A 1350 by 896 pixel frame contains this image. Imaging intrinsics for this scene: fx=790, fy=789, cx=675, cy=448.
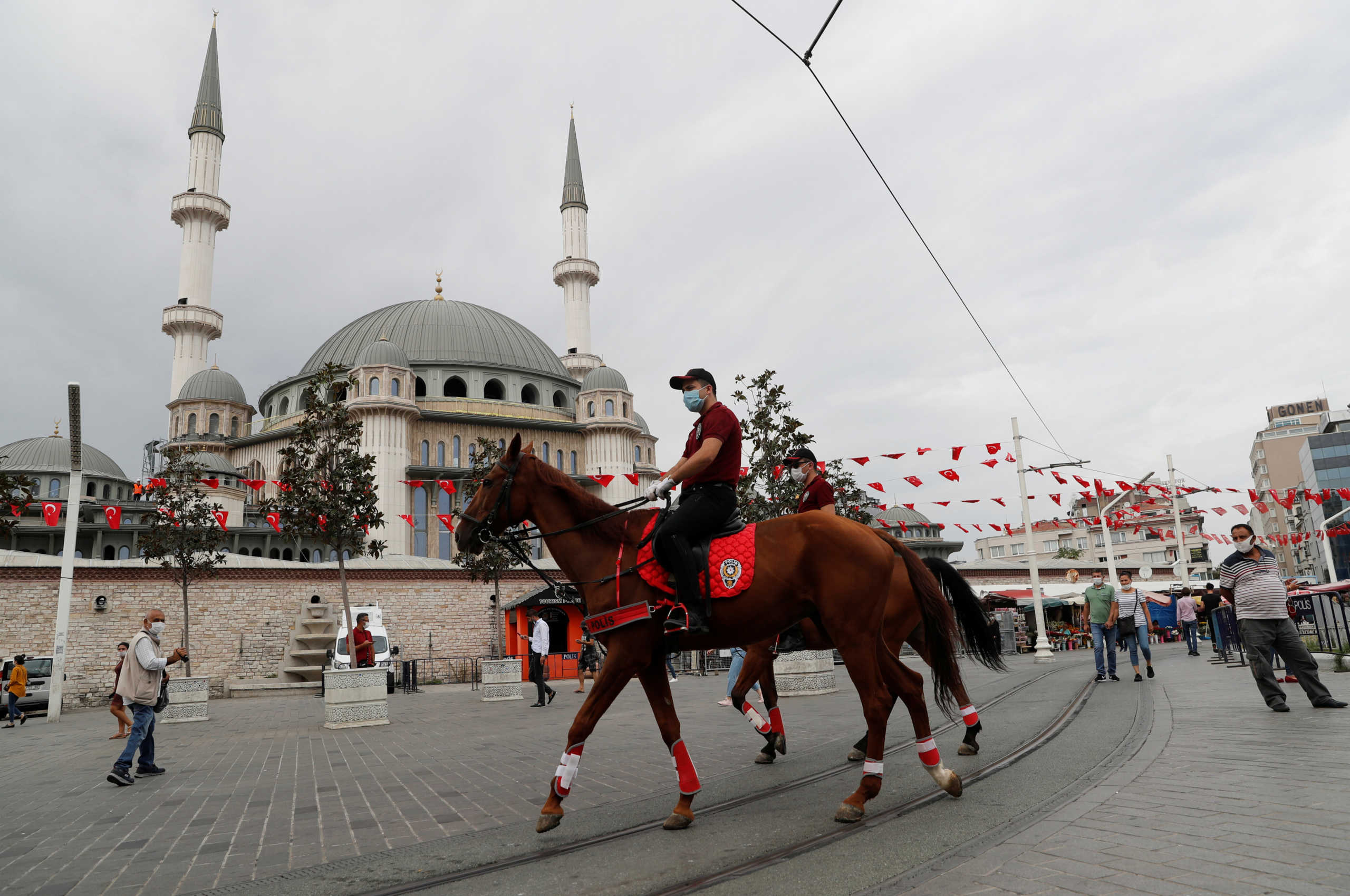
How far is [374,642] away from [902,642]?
22209 millimetres

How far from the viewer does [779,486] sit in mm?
21031

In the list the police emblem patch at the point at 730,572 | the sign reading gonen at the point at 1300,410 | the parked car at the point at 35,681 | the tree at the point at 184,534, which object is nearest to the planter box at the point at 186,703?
the parked car at the point at 35,681

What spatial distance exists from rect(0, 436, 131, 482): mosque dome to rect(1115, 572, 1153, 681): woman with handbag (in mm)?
62247

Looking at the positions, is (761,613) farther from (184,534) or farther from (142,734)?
(184,534)

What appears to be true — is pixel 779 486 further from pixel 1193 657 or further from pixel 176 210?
pixel 176 210

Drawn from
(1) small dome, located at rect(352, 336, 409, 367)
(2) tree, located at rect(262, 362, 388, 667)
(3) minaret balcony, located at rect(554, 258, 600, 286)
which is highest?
(3) minaret balcony, located at rect(554, 258, 600, 286)

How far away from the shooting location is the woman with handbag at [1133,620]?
12.5m

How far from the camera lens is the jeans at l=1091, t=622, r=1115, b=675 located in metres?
12.5

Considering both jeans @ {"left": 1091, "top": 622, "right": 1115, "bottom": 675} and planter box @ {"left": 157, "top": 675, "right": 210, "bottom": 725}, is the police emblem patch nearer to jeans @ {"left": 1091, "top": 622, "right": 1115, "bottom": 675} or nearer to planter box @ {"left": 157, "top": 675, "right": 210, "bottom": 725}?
jeans @ {"left": 1091, "top": 622, "right": 1115, "bottom": 675}

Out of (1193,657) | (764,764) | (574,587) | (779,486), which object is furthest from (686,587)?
(1193,657)

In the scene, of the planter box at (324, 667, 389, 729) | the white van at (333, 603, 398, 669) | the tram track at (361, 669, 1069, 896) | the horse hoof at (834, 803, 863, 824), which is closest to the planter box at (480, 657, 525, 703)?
the planter box at (324, 667, 389, 729)

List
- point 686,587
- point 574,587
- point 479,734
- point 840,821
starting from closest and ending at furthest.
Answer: point 840,821 < point 686,587 < point 574,587 < point 479,734

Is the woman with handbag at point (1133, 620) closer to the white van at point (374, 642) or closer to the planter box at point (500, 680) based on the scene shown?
the planter box at point (500, 680)

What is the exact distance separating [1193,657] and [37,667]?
29.0 meters
